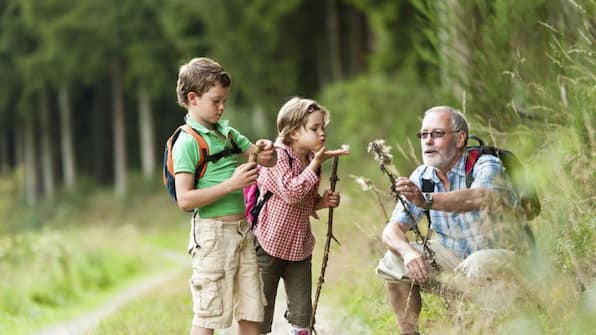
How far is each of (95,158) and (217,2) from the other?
23.5 metres

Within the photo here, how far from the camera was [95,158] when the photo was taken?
177 feet

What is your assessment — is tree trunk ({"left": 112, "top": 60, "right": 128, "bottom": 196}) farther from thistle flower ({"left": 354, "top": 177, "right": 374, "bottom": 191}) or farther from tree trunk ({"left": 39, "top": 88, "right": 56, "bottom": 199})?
thistle flower ({"left": 354, "top": 177, "right": 374, "bottom": 191})

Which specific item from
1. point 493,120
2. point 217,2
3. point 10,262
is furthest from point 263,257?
point 217,2

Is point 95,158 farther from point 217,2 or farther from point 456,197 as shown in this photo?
point 456,197

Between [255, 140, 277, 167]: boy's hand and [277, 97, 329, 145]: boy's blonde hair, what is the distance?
0.35 m

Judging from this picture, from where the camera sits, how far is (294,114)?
5770 millimetres

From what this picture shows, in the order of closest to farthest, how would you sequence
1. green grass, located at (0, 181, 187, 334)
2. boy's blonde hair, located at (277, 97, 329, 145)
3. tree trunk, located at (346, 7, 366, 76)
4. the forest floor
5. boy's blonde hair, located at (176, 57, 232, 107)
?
1. boy's blonde hair, located at (176, 57, 232, 107)
2. boy's blonde hair, located at (277, 97, 329, 145)
3. the forest floor
4. green grass, located at (0, 181, 187, 334)
5. tree trunk, located at (346, 7, 366, 76)

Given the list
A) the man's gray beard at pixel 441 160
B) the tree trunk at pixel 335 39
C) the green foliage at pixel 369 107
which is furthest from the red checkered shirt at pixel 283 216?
the tree trunk at pixel 335 39

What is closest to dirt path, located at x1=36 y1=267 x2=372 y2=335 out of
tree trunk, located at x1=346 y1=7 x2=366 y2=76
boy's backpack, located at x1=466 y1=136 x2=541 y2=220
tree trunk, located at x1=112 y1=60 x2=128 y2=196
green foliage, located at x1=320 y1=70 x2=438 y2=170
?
boy's backpack, located at x1=466 y1=136 x2=541 y2=220

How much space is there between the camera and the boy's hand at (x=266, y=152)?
5.38 meters

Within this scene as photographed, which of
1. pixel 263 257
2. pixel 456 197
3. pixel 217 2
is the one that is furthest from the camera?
pixel 217 2

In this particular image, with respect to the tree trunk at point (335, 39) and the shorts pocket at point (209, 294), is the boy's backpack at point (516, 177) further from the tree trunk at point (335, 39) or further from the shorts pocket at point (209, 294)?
the tree trunk at point (335, 39)

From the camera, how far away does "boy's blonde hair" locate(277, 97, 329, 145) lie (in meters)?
5.75

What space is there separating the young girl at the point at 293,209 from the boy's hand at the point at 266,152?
0.75ft
